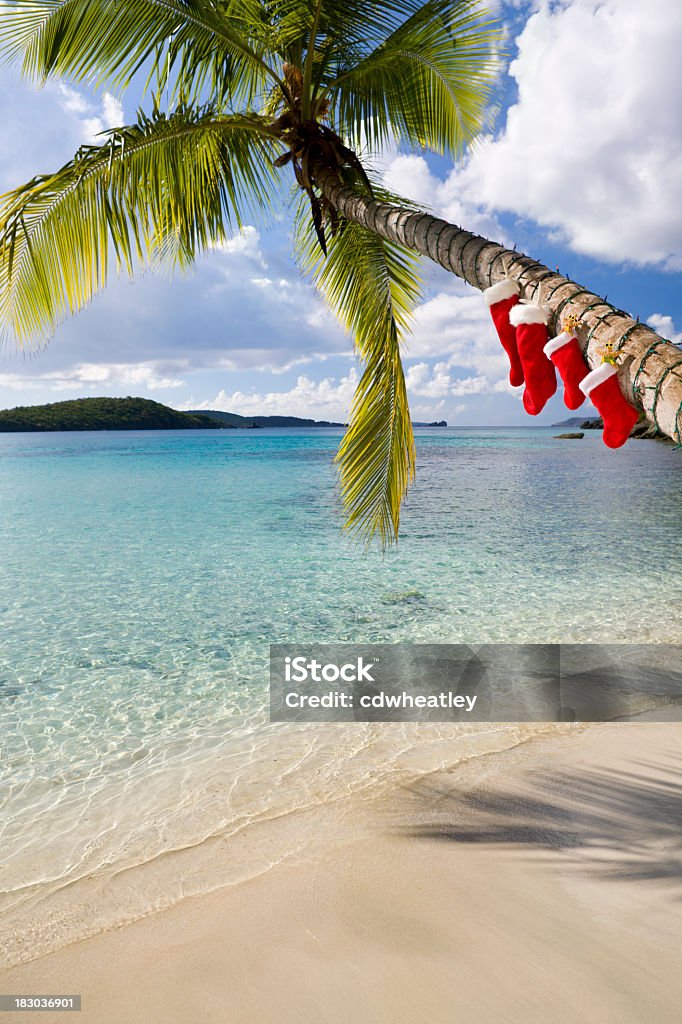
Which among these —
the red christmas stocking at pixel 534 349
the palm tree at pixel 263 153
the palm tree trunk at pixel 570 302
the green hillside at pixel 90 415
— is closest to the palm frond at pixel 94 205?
the palm tree at pixel 263 153

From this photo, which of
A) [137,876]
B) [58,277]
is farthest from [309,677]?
[58,277]

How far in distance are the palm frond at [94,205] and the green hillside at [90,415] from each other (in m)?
78.0

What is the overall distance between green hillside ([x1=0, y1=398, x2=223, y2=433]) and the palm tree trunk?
79.9 metres

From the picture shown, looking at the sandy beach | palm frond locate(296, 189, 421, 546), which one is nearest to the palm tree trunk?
palm frond locate(296, 189, 421, 546)

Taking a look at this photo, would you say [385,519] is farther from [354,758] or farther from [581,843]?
[581,843]

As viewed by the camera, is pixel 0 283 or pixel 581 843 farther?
pixel 0 283

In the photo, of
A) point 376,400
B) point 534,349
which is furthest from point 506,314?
point 376,400

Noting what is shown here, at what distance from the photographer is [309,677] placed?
19.6 feet

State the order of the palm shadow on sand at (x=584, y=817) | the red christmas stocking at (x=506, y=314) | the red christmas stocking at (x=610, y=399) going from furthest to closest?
the palm shadow on sand at (x=584, y=817) < the red christmas stocking at (x=506, y=314) < the red christmas stocking at (x=610, y=399)

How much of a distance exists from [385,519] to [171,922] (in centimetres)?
313

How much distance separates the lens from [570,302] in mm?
2473

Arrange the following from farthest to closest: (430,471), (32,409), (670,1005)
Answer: (32,409)
(430,471)
(670,1005)

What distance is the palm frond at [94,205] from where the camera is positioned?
418 centimetres

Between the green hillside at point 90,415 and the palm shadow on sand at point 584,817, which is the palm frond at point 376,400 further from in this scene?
the green hillside at point 90,415
